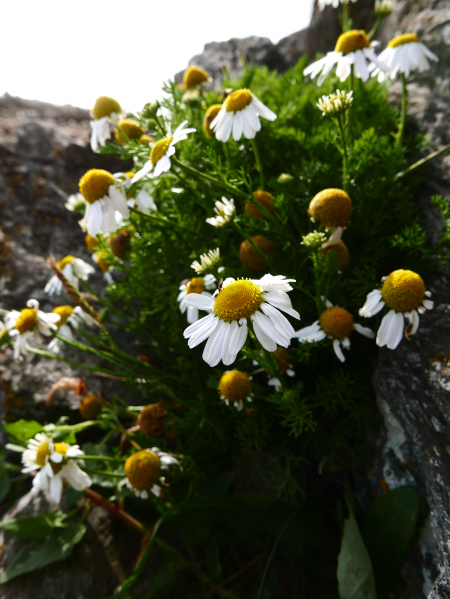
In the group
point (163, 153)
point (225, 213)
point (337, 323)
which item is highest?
point (163, 153)

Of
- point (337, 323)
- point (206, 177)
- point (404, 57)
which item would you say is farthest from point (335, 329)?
point (404, 57)

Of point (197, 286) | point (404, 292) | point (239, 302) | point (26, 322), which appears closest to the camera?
point (239, 302)

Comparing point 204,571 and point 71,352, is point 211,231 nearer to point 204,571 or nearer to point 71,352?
point 71,352

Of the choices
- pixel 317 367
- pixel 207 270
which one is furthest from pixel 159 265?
pixel 317 367

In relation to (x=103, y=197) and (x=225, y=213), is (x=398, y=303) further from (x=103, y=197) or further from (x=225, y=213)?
(x=103, y=197)

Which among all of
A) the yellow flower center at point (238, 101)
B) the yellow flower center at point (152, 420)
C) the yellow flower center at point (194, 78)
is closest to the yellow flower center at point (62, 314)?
the yellow flower center at point (152, 420)

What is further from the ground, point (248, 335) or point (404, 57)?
point (404, 57)

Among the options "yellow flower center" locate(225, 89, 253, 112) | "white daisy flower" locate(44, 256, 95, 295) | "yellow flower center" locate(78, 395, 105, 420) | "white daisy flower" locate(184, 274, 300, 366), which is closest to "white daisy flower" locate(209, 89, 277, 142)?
"yellow flower center" locate(225, 89, 253, 112)

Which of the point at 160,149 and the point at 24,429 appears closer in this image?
the point at 160,149
